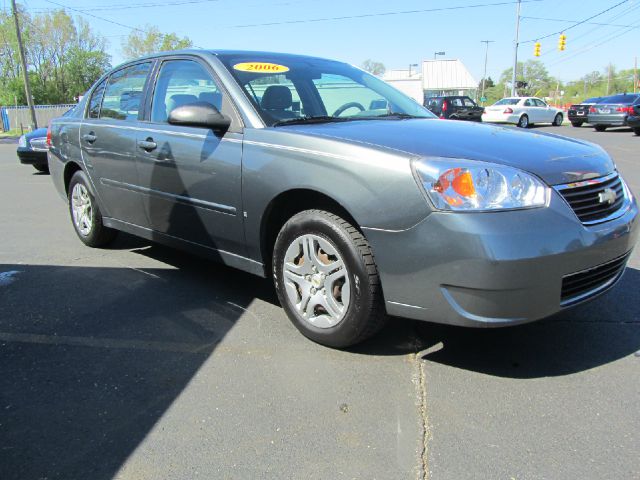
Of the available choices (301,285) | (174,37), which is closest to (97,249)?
(301,285)

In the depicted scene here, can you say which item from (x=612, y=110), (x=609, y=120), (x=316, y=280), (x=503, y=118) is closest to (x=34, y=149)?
(x=316, y=280)

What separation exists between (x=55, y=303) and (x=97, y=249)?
1533mm

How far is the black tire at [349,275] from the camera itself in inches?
110

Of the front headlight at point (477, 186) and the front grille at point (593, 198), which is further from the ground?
the front headlight at point (477, 186)

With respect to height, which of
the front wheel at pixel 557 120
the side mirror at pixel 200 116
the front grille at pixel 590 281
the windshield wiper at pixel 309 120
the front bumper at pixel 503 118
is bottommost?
the front wheel at pixel 557 120

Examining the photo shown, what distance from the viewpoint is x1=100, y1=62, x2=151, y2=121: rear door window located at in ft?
14.3

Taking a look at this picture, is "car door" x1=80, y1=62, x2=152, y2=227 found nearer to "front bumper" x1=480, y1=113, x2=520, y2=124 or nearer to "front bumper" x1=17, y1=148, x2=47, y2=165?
"front bumper" x1=17, y1=148, x2=47, y2=165

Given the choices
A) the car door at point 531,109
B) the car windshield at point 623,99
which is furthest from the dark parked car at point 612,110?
the car door at point 531,109

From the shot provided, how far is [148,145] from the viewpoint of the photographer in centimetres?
401

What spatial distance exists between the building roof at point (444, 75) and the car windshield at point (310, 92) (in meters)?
57.2

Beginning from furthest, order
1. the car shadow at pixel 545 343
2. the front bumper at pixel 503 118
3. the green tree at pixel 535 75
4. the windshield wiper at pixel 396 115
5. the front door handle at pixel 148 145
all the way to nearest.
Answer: the green tree at pixel 535 75 → the front bumper at pixel 503 118 → the front door handle at pixel 148 145 → the windshield wiper at pixel 396 115 → the car shadow at pixel 545 343

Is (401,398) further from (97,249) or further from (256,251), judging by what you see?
(97,249)

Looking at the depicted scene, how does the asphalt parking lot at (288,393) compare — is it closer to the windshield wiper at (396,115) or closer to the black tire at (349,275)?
the black tire at (349,275)

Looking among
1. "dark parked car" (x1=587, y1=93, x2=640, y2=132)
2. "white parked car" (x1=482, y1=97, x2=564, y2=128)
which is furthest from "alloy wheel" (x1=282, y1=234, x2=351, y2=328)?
"white parked car" (x1=482, y1=97, x2=564, y2=128)
